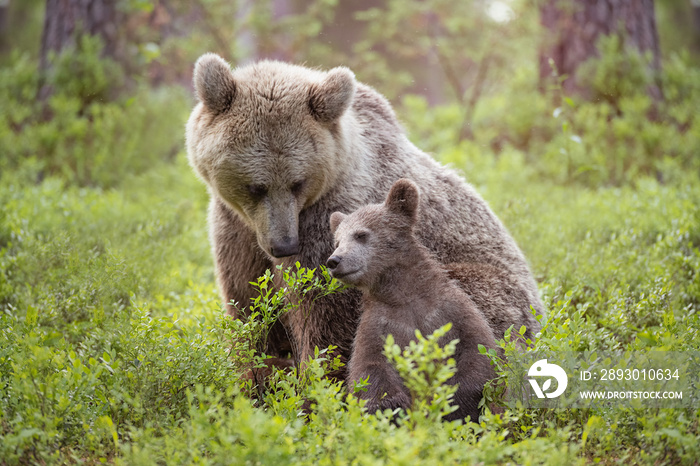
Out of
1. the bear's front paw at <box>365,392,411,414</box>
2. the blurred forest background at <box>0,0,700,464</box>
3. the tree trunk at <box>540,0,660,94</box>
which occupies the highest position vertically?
the tree trunk at <box>540,0,660,94</box>

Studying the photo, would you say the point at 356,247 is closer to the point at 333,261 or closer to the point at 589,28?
the point at 333,261

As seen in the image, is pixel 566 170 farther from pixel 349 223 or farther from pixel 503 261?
pixel 349 223

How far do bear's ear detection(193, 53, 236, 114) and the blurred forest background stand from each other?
4.01ft

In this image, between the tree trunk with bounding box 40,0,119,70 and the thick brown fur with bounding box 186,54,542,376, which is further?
the tree trunk with bounding box 40,0,119,70

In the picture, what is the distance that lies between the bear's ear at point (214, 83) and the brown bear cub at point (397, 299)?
1.01 m

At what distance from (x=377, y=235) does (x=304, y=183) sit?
0.60 m

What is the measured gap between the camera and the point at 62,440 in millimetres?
3154

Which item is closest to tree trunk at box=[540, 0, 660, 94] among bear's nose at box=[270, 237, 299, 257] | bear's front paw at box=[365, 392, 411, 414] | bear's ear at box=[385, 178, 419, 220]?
bear's ear at box=[385, 178, 419, 220]

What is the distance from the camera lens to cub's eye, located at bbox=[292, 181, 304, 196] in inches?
156

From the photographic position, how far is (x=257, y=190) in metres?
3.95

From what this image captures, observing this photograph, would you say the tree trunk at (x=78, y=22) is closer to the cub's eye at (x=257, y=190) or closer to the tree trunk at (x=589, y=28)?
the tree trunk at (x=589, y=28)

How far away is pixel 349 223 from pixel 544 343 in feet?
4.20

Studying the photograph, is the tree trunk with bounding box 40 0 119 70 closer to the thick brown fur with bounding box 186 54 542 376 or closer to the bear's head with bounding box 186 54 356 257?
the thick brown fur with bounding box 186 54 542 376

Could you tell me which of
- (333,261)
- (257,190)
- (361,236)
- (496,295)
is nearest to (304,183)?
(257,190)
